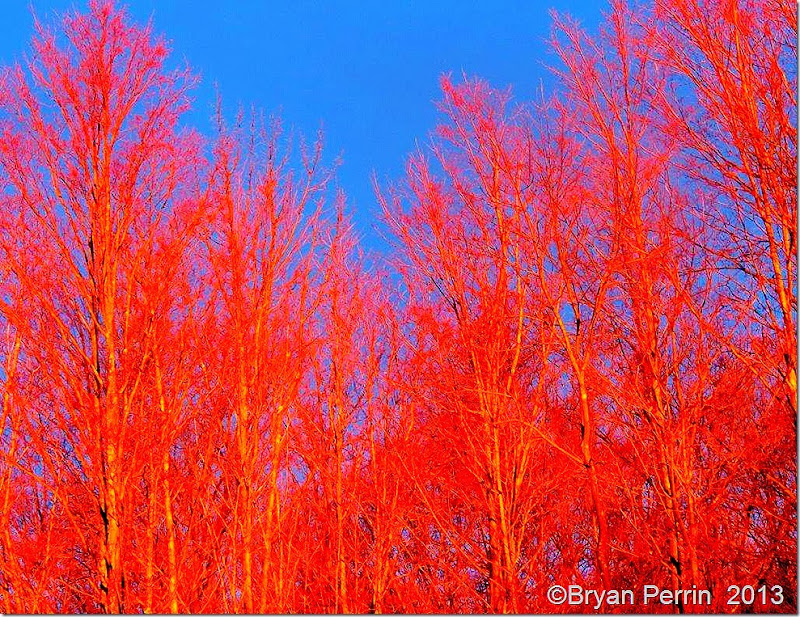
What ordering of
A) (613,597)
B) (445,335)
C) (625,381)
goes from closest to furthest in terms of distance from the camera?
(625,381) < (613,597) < (445,335)

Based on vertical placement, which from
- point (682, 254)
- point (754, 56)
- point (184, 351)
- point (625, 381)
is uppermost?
point (754, 56)

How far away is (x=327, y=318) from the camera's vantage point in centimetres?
1085

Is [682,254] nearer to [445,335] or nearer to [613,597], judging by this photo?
[445,335]

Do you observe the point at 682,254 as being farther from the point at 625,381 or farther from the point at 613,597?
the point at 613,597

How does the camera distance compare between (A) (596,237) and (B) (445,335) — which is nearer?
(A) (596,237)

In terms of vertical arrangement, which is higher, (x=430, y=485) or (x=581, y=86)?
(x=581, y=86)

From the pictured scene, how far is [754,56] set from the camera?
567cm

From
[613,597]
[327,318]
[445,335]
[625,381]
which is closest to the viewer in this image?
[625,381]

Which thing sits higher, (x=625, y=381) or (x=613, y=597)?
(x=625, y=381)

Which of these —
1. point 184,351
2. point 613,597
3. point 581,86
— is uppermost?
point 581,86

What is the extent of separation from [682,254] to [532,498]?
258 cm

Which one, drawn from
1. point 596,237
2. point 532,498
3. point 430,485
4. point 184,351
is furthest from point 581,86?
point 430,485

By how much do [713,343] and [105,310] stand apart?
608 centimetres

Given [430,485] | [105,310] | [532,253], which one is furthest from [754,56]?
[430,485]
